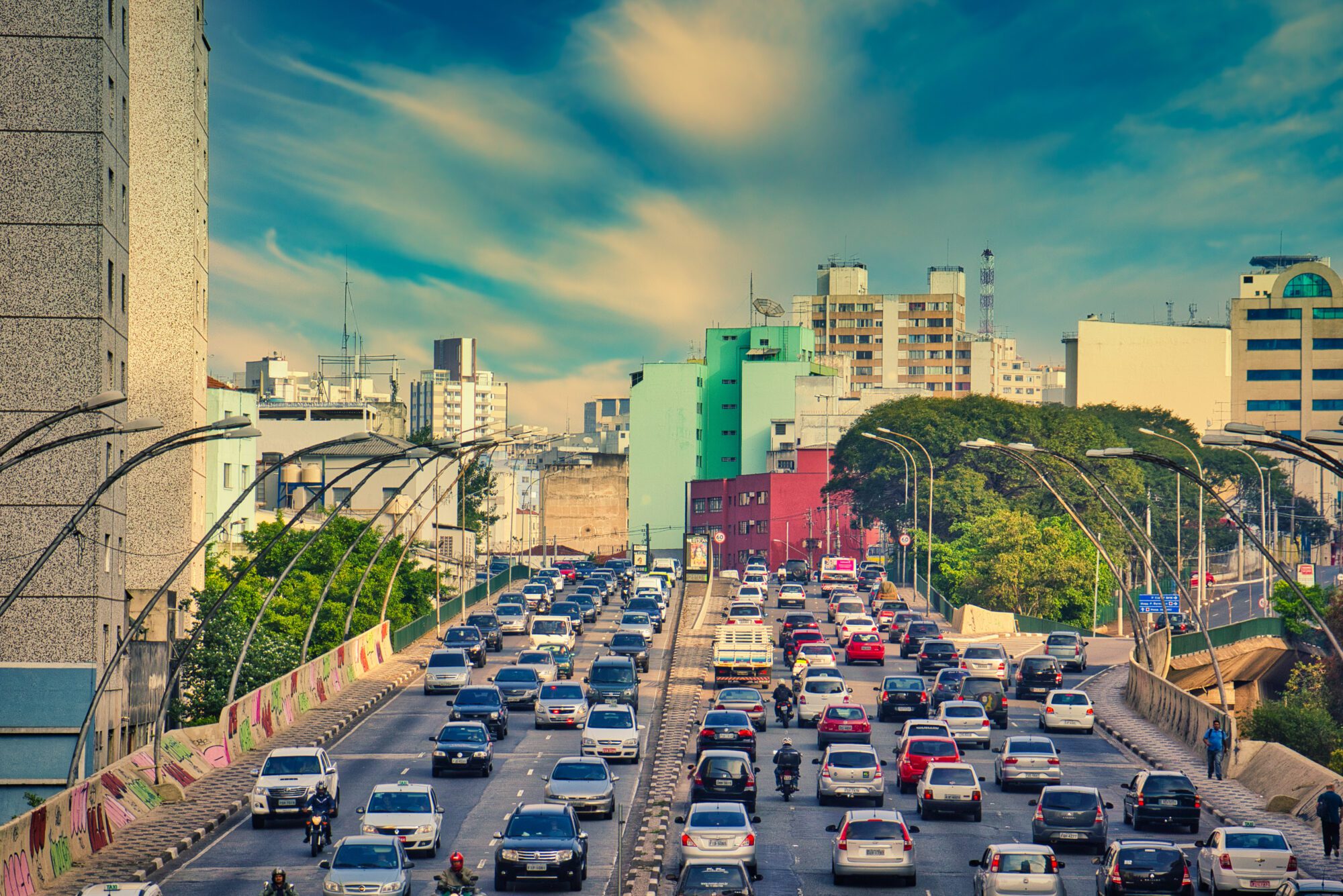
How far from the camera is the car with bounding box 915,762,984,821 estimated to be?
130 feet

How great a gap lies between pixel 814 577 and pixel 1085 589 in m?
30.1

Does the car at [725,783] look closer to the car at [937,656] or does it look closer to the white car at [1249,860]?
the white car at [1249,860]

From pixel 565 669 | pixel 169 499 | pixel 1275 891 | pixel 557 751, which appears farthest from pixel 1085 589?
pixel 1275 891

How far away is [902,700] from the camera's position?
5781cm

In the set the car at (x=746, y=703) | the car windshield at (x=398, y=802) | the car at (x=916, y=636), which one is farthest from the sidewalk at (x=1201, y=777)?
the car windshield at (x=398, y=802)

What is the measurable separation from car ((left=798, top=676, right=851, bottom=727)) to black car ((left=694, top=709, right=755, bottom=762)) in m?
8.12

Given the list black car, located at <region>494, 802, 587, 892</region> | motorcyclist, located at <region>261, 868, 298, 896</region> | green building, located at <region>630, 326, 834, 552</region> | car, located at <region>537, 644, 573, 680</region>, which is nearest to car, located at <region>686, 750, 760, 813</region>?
black car, located at <region>494, 802, 587, 892</region>

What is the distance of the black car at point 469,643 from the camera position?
72000 mm

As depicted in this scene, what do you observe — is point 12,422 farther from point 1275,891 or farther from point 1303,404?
point 1303,404

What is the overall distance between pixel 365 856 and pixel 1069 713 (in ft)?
104

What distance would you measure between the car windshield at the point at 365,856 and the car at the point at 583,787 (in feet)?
28.8

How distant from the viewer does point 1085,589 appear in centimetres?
10656

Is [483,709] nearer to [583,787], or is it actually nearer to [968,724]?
[968,724]

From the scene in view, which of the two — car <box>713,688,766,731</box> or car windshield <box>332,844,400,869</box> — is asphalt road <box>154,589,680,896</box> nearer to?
car windshield <box>332,844,400,869</box>
